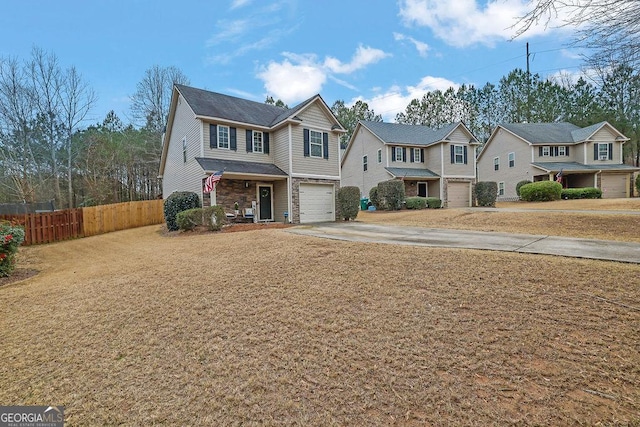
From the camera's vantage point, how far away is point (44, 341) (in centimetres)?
371

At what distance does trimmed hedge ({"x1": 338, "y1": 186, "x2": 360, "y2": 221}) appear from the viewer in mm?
16031

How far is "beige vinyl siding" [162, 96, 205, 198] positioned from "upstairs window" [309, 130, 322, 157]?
19.0 ft

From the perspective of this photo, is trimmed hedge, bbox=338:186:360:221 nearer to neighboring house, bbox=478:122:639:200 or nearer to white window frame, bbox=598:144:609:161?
neighboring house, bbox=478:122:639:200

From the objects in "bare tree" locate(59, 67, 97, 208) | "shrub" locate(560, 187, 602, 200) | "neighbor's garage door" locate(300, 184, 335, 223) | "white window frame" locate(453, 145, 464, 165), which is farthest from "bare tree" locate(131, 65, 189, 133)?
"shrub" locate(560, 187, 602, 200)

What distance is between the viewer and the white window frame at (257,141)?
16.5m

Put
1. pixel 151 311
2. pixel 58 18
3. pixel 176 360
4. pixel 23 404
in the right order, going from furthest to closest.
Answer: pixel 58 18 < pixel 151 311 < pixel 176 360 < pixel 23 404

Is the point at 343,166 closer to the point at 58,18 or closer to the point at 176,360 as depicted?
the point at 58,18

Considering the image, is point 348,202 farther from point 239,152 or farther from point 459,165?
point 459,165

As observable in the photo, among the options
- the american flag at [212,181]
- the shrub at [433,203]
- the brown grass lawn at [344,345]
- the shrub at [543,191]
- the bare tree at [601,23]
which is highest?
the bare tree at [601,23]

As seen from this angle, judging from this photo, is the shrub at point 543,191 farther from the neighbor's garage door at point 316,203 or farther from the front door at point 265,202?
the front door at point 265,202

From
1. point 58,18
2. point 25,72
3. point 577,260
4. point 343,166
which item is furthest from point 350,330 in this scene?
point 25,72

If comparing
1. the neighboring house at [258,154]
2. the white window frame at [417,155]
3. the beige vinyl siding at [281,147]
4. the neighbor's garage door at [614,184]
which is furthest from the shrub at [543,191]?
the beige vinyl siding at [281,147]

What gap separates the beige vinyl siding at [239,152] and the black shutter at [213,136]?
9 cm

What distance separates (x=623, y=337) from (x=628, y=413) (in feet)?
3.94
